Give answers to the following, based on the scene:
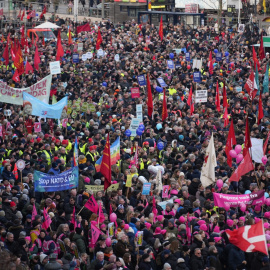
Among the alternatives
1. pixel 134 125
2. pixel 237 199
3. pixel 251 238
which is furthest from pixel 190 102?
pixel 251 238

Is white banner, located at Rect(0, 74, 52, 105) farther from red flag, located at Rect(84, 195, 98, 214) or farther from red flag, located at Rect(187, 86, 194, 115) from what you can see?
red flag, located at Rect(84, 195, 98, 214)

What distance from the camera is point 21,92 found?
20.4 metres

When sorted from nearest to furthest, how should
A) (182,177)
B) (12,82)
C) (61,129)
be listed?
(182,177) → (61,129) → (12,82)

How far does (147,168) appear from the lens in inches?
700

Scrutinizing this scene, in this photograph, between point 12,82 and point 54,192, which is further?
point 12,82

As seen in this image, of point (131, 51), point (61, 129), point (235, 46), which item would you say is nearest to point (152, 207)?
point (61, 129)

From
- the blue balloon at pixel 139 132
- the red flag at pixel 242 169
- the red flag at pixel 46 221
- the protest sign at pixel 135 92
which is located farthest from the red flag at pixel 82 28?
the red flag at pixel 46 221

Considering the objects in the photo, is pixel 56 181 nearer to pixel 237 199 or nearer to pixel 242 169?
pixel 237 199

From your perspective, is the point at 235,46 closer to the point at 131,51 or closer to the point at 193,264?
the point at 131,51

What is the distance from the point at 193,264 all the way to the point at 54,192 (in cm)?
379

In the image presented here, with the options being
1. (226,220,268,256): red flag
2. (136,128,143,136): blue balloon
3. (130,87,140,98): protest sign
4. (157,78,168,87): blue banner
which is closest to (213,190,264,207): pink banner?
(226,220,268,256): red flag

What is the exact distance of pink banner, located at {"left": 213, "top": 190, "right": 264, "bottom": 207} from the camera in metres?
14.7

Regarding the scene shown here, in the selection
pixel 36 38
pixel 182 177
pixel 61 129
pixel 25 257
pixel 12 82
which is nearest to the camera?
pixel 25 257

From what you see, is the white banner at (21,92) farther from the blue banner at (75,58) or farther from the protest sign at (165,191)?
the blue banner at (75,58)
